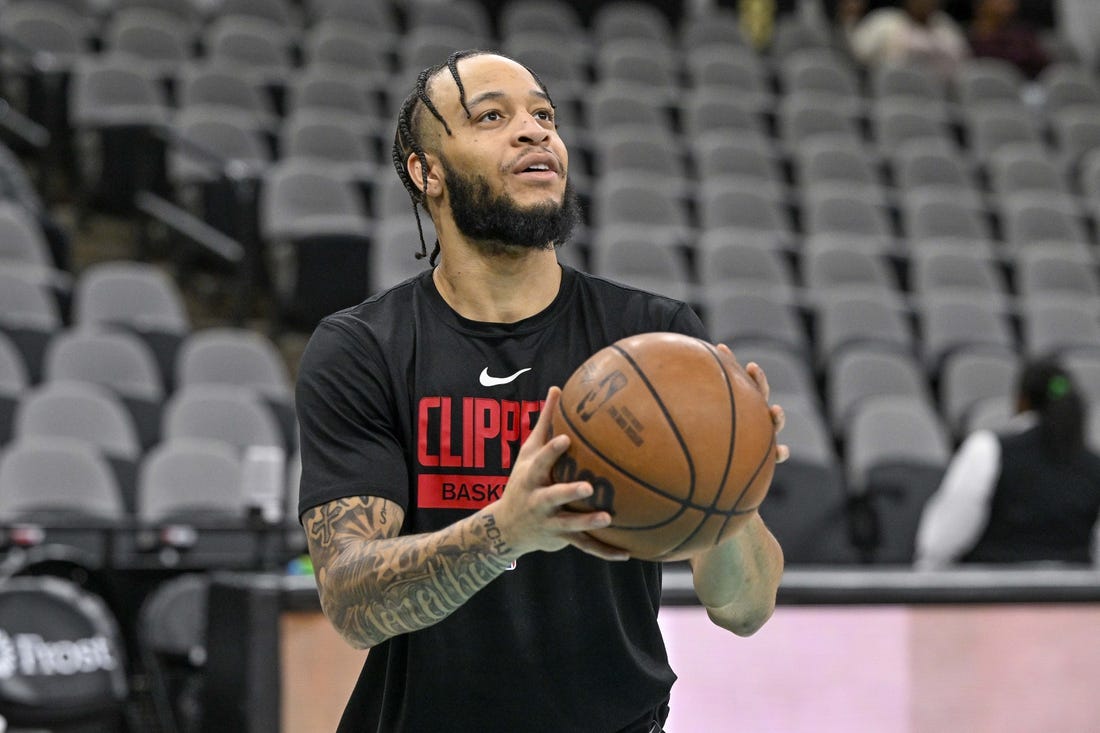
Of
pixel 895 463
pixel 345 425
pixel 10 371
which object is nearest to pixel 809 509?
pixel 895 463

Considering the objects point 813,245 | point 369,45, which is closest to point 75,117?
point 369,45

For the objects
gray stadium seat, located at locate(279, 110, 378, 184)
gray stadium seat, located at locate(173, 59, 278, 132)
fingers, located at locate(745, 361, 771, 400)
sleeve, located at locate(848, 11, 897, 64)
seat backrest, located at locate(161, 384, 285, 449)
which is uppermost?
sleeve, located at locate(848, 11, 897, 64)

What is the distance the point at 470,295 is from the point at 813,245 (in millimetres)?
8214

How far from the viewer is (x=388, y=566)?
6.43ft

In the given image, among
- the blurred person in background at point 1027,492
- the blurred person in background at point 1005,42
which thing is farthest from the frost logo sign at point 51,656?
the blurred person in background at point 1005,42

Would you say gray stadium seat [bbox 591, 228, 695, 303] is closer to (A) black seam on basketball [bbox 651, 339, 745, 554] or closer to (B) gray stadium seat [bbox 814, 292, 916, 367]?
(B) gray stadium seat [bbox 814, 292, 916, 367]

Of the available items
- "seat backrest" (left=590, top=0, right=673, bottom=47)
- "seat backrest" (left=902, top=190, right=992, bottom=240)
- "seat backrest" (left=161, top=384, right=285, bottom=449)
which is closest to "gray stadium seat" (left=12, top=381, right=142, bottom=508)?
"seat backrest" (left=161, top=384, right=285, bottom=449)

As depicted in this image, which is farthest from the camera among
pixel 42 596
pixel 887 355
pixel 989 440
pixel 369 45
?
pixel 369 45

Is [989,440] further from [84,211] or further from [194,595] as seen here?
[84,211]

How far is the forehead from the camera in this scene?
2.29m

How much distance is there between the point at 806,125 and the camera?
12.0 m

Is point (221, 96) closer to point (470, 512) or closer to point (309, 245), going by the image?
point (309, 245)

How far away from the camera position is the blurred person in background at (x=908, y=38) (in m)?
13.9

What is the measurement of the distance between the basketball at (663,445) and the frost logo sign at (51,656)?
3486mm
